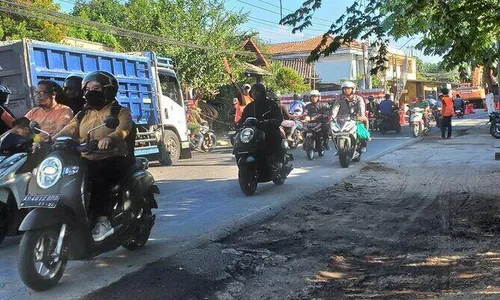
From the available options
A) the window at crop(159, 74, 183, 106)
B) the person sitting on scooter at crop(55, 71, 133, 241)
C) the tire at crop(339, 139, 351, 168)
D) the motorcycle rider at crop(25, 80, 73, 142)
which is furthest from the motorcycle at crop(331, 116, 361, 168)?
the person sitting on scooter at crop(55, 71, 133, 241)

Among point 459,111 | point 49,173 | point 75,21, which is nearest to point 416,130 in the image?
point 75,21

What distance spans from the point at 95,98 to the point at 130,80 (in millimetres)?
7971

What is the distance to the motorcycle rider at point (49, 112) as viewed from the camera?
6.09m

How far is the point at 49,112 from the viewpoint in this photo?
20.5 feet

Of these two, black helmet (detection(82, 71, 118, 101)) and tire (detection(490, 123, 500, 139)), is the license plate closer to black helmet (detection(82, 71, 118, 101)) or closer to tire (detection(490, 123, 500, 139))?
black helmet (detection(82, 71, 118, 101))

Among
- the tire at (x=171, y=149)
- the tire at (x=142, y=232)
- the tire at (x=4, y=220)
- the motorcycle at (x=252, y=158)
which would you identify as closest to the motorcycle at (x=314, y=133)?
the tire at (x=171, y=149)

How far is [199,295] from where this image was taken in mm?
4172

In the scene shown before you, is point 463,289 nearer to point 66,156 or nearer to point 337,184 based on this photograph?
point 66,156

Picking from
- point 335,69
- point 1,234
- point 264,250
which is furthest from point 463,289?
point 335,69

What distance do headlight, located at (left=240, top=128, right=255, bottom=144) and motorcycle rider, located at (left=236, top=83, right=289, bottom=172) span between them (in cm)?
38

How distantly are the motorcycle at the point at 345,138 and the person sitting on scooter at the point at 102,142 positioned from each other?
22.0 ft

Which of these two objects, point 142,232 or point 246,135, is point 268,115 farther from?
point 142,232

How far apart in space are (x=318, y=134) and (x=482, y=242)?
783 centimetres

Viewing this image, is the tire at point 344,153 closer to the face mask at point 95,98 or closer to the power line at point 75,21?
the face mask at point 95,98
